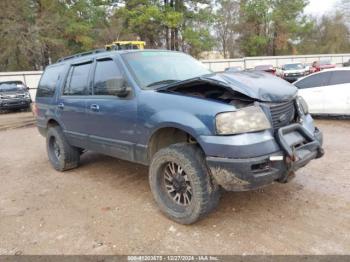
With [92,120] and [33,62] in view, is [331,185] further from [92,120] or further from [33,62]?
[33,62]

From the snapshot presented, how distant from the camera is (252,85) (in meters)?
3.54

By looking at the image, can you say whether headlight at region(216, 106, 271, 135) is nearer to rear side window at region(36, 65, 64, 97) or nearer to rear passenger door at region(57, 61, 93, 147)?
rear passenger door at region(57, 61, 93, 147)

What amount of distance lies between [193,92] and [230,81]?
0.43m

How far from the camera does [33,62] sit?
3077 centimetres

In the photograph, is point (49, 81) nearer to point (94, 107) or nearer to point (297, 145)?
point (94, 107)

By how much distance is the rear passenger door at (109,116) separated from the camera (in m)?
4.24

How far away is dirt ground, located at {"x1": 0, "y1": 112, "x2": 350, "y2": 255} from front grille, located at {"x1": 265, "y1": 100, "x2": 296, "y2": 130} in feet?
3.45

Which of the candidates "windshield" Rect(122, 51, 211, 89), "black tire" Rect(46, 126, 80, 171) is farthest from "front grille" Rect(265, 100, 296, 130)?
"black tire" Rect(46, 126, 80, 171)

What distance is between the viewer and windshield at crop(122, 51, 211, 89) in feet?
14.1

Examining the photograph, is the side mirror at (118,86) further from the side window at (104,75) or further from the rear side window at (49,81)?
the rear side window at (49,81)

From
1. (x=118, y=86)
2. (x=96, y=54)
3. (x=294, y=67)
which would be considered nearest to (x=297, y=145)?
(x=118, y=86)

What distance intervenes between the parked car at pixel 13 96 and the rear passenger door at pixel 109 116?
14120 millimetres

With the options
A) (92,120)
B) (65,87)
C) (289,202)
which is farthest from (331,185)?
(65,87)

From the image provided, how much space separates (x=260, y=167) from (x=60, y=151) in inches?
153
